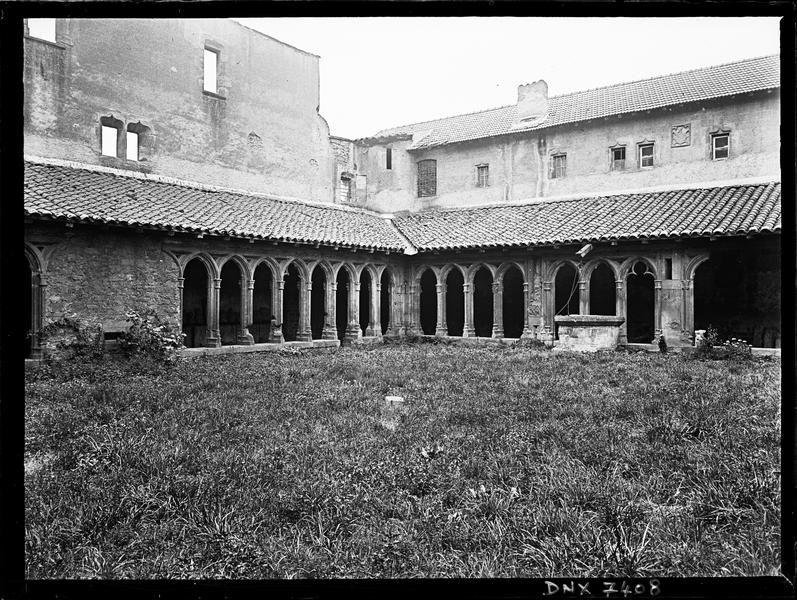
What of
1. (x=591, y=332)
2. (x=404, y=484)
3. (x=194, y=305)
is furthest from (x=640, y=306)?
(x=404, y=484)

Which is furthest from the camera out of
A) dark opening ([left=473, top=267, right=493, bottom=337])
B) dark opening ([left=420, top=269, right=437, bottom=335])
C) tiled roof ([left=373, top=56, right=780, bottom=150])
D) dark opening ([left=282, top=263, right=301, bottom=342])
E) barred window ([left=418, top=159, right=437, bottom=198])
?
barred window ([left=418, top=159, right=437, bottom=198])

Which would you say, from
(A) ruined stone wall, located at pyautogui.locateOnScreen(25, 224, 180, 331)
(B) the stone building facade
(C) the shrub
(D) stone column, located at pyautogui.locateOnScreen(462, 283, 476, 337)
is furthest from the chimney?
(C) the shrub

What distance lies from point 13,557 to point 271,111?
2202cm

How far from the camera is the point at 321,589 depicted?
2170mm

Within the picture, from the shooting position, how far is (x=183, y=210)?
14750mm

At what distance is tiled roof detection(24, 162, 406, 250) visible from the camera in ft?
40.6

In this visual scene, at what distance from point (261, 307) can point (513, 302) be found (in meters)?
9.20

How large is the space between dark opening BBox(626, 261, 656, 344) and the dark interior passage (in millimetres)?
12782

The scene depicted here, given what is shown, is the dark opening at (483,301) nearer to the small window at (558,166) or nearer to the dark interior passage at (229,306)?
the small window at (558,166)

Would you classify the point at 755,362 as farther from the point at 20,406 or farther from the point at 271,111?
the point at 271,111

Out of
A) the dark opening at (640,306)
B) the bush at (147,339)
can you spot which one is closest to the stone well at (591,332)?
the dark opening at (640,306)

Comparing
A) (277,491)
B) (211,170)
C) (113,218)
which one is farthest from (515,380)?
(211,170)

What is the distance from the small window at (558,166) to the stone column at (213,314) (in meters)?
12.7

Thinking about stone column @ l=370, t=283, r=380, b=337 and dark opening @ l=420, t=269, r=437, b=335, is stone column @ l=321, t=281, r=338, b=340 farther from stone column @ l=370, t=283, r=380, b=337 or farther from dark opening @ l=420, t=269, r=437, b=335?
dark opening @ l=420, t=269, r=437, b=335
